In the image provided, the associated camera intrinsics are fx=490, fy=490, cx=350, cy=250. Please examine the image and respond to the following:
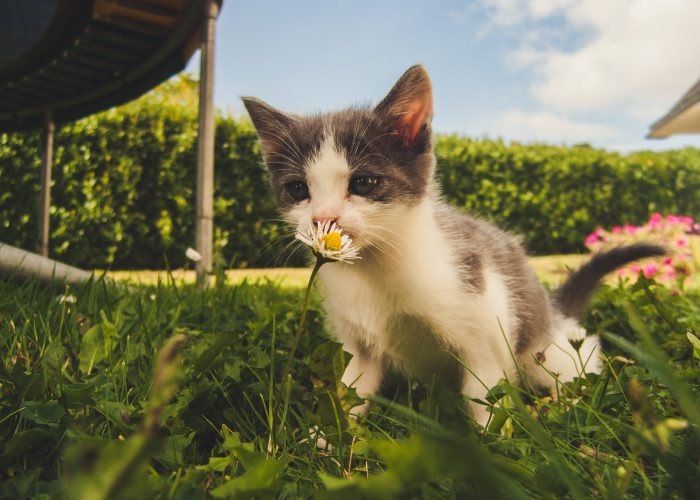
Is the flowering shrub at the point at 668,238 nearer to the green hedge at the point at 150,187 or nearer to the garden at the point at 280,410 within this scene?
the garden at the point at 280,410

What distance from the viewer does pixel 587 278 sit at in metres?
2.33

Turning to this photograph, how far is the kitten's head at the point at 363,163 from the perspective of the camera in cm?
159

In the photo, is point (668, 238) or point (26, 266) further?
point (668, 238)

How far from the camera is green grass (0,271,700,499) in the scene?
62cm

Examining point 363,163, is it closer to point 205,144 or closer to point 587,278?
point 587,278

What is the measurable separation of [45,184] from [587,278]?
5371mm

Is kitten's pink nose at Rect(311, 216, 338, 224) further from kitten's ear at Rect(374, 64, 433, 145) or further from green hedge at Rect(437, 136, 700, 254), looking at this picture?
green hedge at Rect(437, 136, 700, 254)

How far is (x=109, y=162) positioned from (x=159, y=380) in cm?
815

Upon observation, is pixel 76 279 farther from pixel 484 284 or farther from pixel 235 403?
pixel 484 284

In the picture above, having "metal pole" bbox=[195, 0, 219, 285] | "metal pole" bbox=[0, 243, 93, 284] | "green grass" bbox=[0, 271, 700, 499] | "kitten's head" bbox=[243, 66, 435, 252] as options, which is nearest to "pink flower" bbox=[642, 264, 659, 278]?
"green grass" bbox=[0, 271, 700, 499]

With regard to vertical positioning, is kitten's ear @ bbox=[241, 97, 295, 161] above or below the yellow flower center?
above

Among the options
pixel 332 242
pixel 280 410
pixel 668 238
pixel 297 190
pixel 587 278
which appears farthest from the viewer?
pixel 668 238

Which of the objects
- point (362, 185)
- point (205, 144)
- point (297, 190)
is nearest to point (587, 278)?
point (362, 185)

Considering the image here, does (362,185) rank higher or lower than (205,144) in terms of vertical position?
lower
